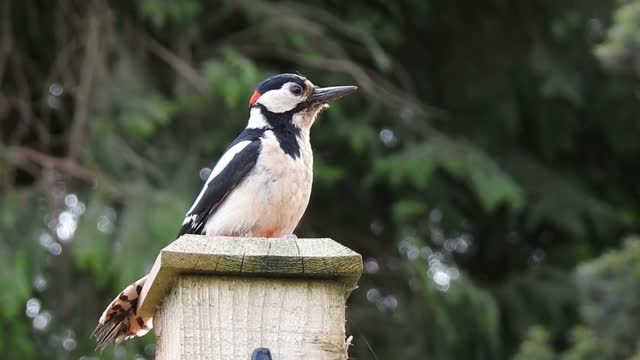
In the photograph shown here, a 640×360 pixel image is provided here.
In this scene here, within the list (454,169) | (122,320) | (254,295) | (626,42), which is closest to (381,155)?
(454,169)

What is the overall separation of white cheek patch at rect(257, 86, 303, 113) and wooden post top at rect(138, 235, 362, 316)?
1.60 m

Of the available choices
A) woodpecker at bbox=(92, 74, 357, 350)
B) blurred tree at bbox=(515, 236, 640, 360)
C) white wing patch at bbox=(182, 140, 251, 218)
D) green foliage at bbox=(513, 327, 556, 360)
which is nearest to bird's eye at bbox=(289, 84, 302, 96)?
woodpecker at bbox=(92, 74, 357, 350)

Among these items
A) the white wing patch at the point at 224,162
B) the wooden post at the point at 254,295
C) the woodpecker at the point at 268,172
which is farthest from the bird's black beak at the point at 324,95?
the wooden post at the point at 254,295

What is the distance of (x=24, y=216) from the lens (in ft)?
24.2

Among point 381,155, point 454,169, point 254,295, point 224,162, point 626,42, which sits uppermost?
point 381,155

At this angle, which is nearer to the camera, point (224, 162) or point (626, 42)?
point (224, 162)

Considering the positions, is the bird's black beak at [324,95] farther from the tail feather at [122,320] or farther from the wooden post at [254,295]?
the wooden post at [254,295]

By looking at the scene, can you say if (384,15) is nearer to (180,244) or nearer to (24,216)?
(24,216)

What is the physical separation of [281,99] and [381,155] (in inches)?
153

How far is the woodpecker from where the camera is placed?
12.9ft

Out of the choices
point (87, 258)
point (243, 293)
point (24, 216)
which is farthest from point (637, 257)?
point (243, 293)

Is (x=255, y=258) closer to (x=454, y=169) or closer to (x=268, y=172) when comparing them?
(x=268, y=172)

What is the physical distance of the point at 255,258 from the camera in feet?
9.16

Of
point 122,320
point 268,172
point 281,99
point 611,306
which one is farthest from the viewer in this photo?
point 611,306
